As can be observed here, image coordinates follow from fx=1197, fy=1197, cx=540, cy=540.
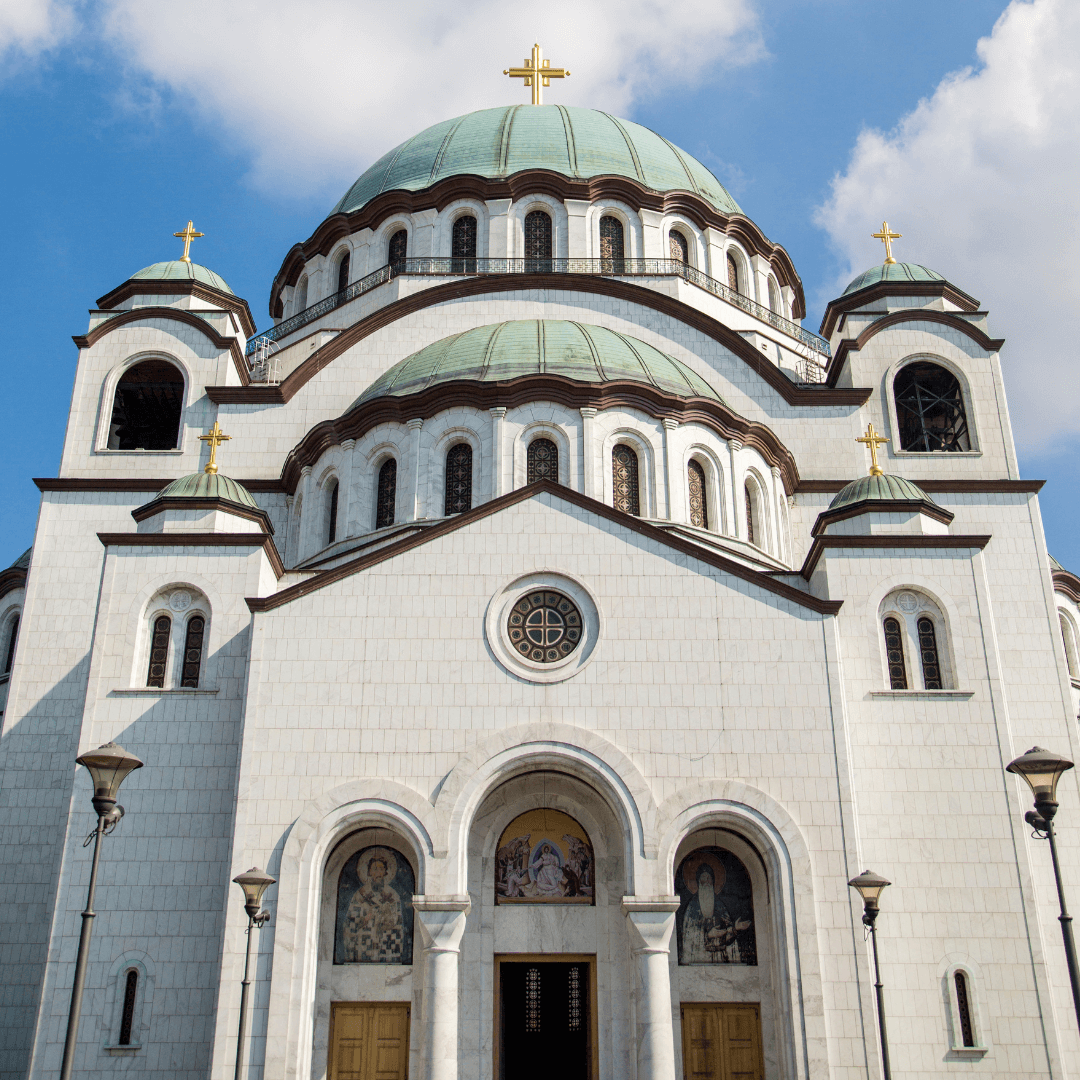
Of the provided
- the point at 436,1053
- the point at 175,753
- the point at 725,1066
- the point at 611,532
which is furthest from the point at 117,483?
the point at 725,1066

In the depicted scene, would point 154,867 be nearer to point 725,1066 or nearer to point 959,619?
point 725,1066

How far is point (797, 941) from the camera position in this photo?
15695mm

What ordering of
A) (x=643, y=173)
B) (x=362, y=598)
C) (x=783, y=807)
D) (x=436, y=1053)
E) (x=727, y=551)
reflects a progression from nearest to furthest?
1. (x=436, y=1053)
2. (x=783, y=807)
3. (x=362, y=598)
4. (x=727, y=551)
5. (x=643, y=173)

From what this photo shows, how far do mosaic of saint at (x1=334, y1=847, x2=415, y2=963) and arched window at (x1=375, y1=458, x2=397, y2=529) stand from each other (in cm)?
686

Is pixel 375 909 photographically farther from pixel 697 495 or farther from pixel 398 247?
pixel 398 247

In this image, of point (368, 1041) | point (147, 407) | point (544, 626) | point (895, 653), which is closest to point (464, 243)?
point (147, 407)

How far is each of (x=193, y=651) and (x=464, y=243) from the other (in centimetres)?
1436

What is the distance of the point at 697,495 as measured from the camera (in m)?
22.4

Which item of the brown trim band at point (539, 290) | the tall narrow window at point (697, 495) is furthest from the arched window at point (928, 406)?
the tall narrow window at point (697, 495)

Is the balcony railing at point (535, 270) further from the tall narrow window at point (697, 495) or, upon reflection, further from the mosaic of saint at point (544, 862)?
the mosaic of saint at point (544, 862)

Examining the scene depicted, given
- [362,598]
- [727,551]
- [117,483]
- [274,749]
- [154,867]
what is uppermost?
[117,483]

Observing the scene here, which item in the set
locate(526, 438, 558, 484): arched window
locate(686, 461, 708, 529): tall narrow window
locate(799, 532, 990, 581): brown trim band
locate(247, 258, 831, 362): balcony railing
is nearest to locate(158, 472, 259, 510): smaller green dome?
locate(526, 438, 558, 484): arched window

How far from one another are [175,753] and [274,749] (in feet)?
6.45

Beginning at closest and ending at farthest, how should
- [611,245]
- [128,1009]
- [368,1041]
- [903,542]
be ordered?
[128,1009] < [368,1041] < [903,542] < [611,245]
